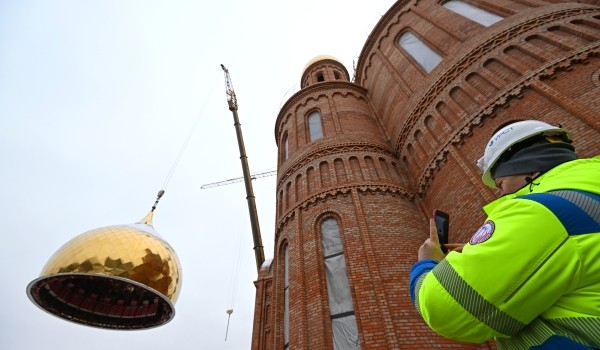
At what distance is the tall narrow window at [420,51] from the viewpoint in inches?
469

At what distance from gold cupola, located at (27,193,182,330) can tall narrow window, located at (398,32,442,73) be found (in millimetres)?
11204

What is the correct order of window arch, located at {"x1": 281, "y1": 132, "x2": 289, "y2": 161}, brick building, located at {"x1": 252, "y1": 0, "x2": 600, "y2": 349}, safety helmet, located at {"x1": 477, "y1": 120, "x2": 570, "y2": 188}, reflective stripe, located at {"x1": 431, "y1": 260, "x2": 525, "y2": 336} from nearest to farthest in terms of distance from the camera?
reflective stripe, located at {"x1": 431, "y1": 260, "x2": 525, "y2": 336}
safety helmet, located at {"x1": 477, "y1": 120, "x2": 570, "y2": 188}
brick building, located at {"x1": 252, "y1": 0, "x2": 600, "y2": 349}
window arch, located at {"x1": 281, "y1": 132, "x2": 289, "y2": 161}

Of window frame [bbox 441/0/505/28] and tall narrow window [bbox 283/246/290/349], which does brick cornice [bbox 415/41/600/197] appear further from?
tall narrow window [bbox 283/246/290/349]

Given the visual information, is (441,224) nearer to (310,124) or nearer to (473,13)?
(473,13)

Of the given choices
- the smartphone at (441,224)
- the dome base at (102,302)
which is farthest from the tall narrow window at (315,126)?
the smartphone at (441,224)

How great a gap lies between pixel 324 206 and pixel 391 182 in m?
2.48

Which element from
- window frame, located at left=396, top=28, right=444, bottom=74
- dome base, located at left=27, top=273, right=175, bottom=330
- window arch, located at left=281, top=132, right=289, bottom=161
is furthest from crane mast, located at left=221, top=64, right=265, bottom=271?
dome base, located at left=27, top=273, right=175, bottom=330

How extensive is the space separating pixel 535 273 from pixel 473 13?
1318 cm

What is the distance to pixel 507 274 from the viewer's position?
1.29 meters

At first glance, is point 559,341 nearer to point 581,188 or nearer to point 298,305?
point 581,188

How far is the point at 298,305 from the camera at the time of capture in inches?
357

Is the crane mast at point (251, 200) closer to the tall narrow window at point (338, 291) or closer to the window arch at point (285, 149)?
the window arch at point (285, 149)

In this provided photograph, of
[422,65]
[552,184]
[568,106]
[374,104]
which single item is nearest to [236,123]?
[374,104]

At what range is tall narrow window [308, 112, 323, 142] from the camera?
14.2 meters
